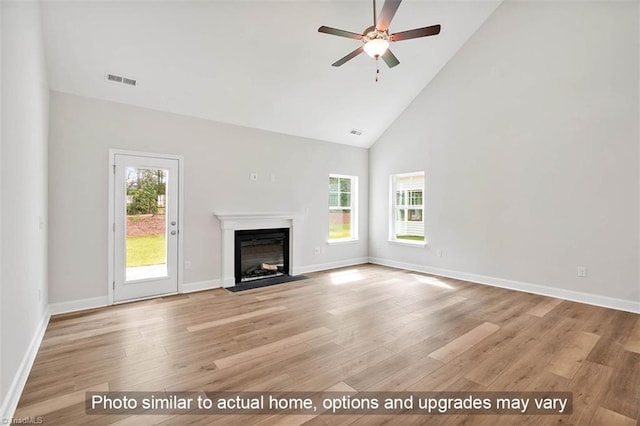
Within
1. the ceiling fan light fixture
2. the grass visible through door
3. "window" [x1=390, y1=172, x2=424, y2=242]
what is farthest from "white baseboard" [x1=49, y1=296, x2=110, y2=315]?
"window" [x1=390, y1=172, x2=424, y2=242]

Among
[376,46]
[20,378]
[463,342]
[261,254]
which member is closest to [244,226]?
[261,254]

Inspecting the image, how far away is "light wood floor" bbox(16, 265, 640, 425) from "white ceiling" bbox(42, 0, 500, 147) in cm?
298

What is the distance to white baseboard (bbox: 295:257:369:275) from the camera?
6.18 metres

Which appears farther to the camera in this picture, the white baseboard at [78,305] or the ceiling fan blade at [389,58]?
the white baseboard at [78,305]

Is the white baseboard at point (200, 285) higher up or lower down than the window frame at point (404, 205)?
lower down

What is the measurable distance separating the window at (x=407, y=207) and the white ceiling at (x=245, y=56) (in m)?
1.72

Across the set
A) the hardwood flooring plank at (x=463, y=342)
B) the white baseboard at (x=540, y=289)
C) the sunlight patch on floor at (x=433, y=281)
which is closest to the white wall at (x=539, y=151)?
the white baseboard at (x=540, y=289)

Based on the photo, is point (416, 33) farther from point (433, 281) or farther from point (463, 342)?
point (433, 281)

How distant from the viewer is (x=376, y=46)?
3174 mm

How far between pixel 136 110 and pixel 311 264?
4.05 m

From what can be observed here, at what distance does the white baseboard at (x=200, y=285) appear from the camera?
476 centimetres

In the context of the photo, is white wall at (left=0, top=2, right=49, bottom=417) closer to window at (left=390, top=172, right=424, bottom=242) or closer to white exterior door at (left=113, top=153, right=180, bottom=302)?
white exterior door at (left=113, top=153, right=180, bottom=302)

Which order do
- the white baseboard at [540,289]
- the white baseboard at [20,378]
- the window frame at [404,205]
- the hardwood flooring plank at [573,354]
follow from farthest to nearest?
the window frame at [404,205]
the white baseboard at [540,289]
the hardwood flooring plank at [573,354]
the white baseboard at [20,378]

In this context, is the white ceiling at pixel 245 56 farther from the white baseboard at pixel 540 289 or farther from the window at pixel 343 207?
the white baseboard at pixel 540 289
